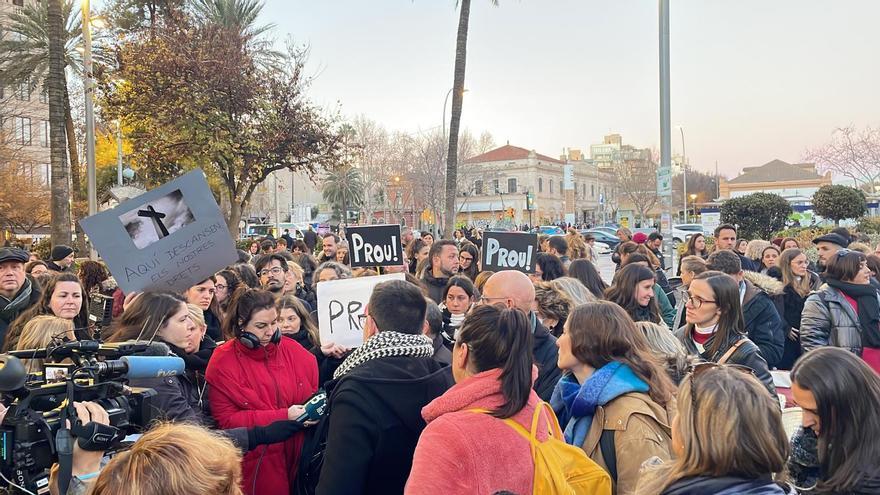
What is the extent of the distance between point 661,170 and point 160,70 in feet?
40.7

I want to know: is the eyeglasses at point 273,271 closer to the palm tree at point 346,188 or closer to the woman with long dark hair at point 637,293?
the woman with long dark hair at point 637,293

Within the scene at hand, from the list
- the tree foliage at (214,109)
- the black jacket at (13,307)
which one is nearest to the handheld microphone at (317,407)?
the black jacket at (13,307)

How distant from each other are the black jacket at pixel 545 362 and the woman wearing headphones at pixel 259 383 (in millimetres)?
1480

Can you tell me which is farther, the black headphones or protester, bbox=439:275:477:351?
protester, bbox=439:275:477:351

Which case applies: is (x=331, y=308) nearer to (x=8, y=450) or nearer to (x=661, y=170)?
(x=8, y=450)

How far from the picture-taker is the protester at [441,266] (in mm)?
8195

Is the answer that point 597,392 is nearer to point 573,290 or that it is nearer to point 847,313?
point 573,290

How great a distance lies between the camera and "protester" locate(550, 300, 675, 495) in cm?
290

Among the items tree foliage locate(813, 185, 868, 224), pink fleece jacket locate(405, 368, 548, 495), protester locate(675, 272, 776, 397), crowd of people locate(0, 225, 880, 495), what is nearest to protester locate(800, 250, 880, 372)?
crowd of people locate(0, 225, 880, 495)

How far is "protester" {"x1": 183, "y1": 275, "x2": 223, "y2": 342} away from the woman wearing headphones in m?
1.44

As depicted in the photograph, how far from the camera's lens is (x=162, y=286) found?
15.9ft

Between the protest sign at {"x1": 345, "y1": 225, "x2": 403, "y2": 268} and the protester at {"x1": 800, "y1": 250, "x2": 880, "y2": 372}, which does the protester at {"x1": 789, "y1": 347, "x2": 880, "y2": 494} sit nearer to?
the protester at {"x1": 800, "y1": 250, "x2": 880, "y2": 372}

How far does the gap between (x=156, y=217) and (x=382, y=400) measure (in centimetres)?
274

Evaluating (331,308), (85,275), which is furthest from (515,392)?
(85,275)
